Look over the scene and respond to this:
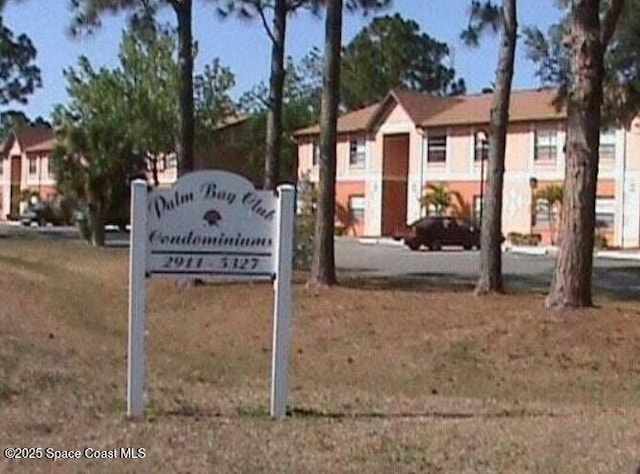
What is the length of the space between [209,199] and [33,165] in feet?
311

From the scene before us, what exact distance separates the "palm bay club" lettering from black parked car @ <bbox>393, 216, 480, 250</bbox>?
1702 inches

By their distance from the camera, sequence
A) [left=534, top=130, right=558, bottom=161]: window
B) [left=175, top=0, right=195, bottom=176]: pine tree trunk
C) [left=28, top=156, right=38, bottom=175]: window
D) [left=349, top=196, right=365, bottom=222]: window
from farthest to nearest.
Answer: [left=28, top=156, right=38, bottom=175]: window
[left=349, top=196, right=365, bottom=222]: window
[left=534, top=130, right=558, bottom=161]: window
[left=175, top=0, right=195, bottom=176]: pine tree trunk

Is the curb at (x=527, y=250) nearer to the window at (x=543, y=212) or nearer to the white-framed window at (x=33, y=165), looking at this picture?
the window at (x=543, y=212)

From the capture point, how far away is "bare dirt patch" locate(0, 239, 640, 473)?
27.0ft

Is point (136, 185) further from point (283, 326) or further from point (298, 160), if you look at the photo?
point (298, 160)

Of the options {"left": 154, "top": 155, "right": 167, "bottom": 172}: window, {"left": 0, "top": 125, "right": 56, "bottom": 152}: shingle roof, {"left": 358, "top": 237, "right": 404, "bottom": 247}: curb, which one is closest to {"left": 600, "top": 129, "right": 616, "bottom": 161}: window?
{"left": 358, "top": 237, "right": 404, "bottom": 247}: curb

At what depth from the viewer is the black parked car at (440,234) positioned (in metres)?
53.6

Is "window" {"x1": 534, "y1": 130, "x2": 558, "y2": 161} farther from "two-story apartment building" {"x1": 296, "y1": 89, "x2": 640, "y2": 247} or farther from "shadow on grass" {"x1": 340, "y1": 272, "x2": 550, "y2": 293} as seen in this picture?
"shadow on grass" {"x1": 340, "y1": 272, "x2": 550, "y2": 293}

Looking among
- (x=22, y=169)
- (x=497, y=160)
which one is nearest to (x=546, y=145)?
(x=497, y=160)

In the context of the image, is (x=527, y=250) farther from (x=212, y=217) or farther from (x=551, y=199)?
(x=212, y=217)

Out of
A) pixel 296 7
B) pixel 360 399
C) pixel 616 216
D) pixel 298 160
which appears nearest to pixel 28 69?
pixel 298 160

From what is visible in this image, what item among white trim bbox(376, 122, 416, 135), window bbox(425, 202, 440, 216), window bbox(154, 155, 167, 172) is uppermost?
white trim bbox(376, 122, 416, 135)

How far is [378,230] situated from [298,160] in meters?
9.57

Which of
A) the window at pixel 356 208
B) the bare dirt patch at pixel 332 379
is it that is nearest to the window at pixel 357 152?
the window at pixel 356 208
